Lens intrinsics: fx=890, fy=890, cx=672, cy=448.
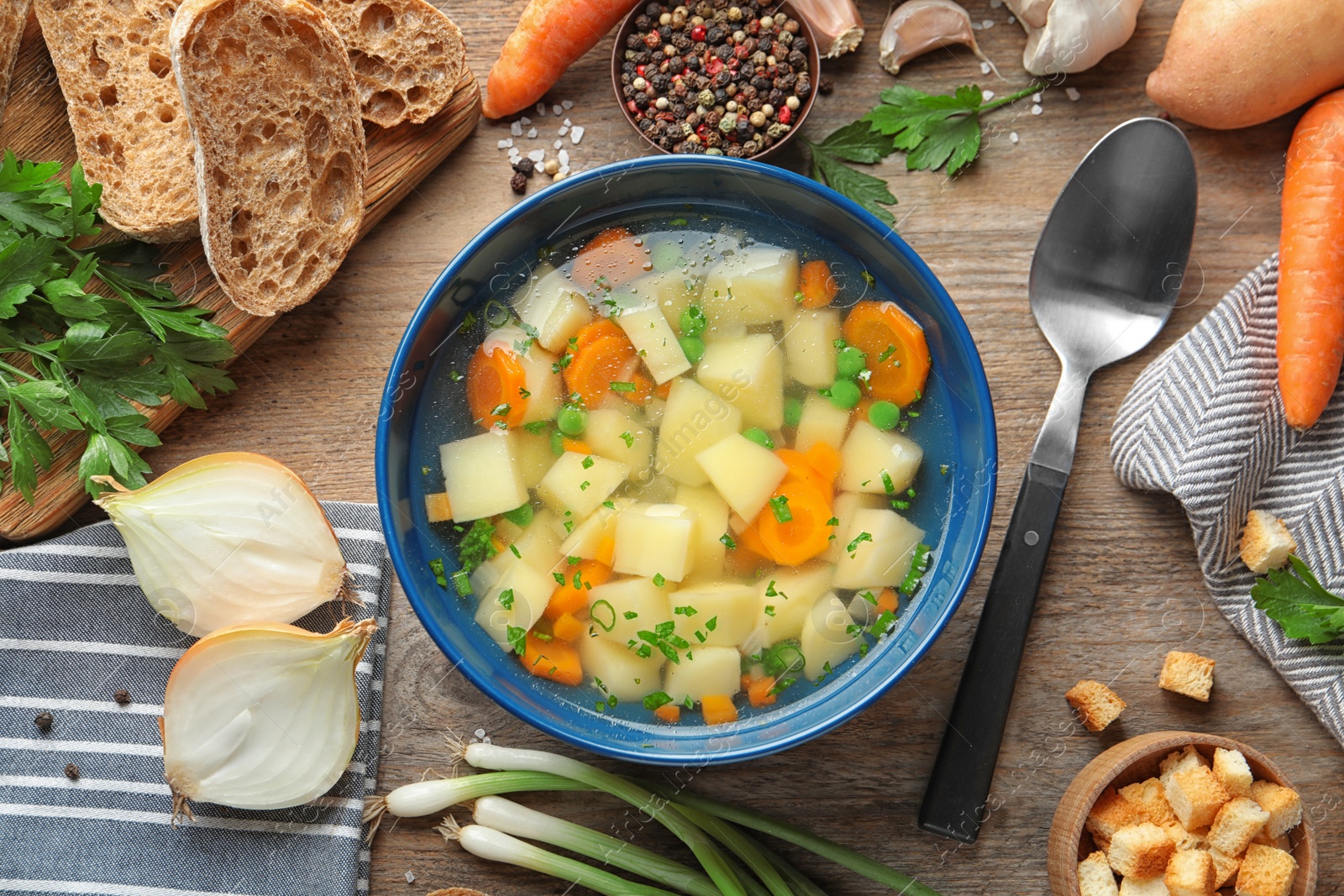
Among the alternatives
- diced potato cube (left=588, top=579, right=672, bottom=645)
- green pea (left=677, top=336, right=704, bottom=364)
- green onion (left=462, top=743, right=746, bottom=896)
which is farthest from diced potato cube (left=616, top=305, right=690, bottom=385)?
green onion (left=462, top=743, right=746, bottom=896)

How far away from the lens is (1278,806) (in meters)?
1.91

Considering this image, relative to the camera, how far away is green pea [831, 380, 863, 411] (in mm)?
1982

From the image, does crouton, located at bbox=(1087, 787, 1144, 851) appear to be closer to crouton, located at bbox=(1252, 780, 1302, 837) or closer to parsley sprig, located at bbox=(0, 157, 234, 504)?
crouton, located at bbox=(1252, 780, 1302, 837)

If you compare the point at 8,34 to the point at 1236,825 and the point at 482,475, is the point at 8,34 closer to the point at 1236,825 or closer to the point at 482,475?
the point at 482,475

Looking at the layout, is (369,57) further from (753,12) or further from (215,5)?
(753,12)

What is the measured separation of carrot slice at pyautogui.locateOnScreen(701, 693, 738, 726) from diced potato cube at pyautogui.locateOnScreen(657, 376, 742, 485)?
48cm

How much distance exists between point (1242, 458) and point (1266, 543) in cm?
20

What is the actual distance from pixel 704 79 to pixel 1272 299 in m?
1.44

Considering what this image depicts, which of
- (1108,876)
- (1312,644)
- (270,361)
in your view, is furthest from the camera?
(270,361)

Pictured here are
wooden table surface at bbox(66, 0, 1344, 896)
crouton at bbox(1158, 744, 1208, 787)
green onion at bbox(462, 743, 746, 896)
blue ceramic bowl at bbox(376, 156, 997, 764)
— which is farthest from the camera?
wooden table surface at bbox(66, 0, 1344, 896)

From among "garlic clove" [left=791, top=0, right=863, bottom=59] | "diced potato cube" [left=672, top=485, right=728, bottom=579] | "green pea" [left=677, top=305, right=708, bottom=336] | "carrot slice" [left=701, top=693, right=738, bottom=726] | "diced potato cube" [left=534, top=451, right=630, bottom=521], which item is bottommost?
"carrot slice" [left=701, top=693, right=738, bottom=726]

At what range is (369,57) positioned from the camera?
218 centimetres

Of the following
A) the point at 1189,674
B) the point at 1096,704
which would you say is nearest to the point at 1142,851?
the point at 1096,704

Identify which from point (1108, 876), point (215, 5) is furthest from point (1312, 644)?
point (215, 5)
